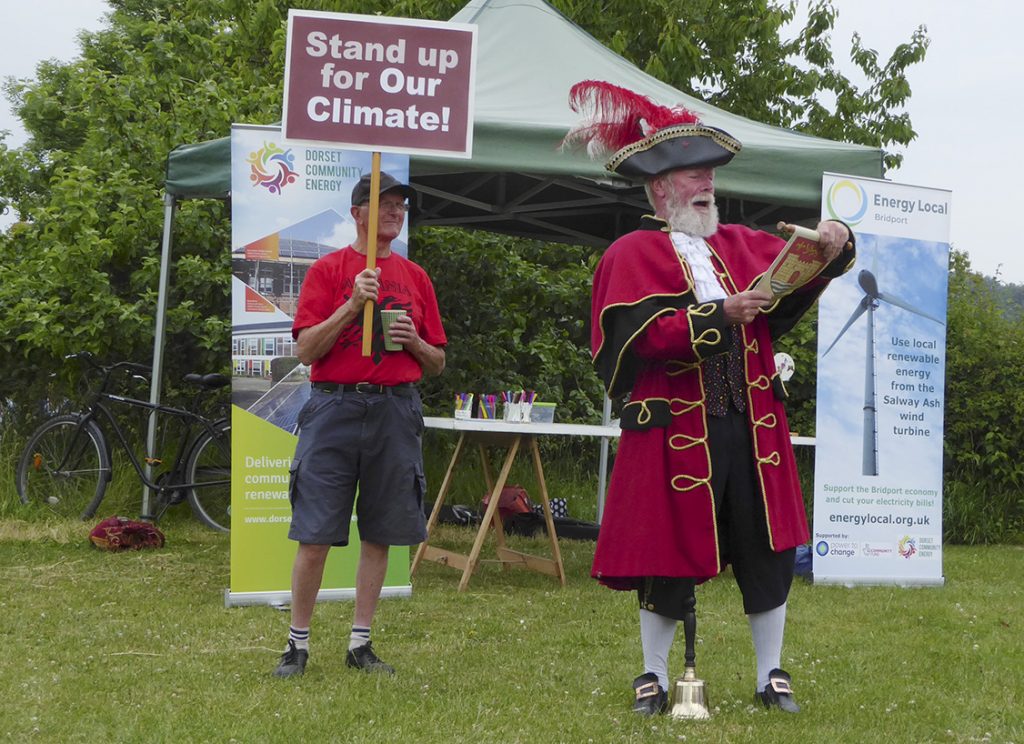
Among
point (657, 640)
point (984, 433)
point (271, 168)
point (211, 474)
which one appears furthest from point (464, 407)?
point (984, 433)

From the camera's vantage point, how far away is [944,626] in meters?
5.52

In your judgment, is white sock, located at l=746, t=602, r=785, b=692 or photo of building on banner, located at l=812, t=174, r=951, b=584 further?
photo of building on banner, located at l=812, t=174, r=951, b=584

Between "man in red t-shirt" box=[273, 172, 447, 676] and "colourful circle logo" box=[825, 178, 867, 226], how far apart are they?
313 cm

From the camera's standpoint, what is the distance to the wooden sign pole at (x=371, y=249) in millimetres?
4117

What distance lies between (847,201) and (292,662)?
13.7 feet

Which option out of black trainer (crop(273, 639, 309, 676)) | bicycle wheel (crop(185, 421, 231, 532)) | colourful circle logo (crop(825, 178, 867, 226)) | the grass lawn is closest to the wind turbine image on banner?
colourful circle logo (crop(825, 178, 867, 226))

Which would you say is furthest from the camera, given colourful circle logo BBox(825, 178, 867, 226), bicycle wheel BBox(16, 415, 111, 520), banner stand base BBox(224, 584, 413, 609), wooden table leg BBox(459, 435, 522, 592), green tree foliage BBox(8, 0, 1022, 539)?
green tree foliage BBox(8, 0, 1022, 539)

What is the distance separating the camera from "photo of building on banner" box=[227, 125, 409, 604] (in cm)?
570

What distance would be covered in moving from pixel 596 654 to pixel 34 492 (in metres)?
5.25

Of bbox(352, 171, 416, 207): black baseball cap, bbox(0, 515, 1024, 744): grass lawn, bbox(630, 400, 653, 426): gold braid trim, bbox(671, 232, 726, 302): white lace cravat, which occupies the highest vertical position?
bbox(352, 171, 416, 207): black baseball cap

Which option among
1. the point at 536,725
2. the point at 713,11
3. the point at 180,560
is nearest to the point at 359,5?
the point at 713,11

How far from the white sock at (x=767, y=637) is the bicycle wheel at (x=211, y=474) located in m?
4.93

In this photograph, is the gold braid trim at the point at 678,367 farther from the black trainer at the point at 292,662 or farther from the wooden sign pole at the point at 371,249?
the black trainer at the point at 292,662

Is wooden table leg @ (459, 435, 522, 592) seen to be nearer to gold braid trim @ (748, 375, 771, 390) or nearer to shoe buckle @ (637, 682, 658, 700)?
shoe buckle @ (637, 682, 658, 700)
